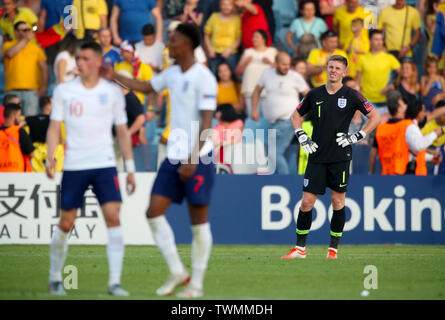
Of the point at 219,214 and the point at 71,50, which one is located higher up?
the point at 71,50

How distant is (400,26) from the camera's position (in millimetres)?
18266

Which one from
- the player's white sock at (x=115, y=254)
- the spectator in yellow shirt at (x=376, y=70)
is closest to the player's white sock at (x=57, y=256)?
the player's white sock at (x=115, y=254)

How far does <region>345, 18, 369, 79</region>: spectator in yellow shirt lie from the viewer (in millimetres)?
17797

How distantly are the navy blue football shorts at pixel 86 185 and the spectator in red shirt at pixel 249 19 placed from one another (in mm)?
10081

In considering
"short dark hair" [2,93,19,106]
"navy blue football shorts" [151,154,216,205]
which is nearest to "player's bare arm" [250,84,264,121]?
"short dark hair" [2,93,19,106]

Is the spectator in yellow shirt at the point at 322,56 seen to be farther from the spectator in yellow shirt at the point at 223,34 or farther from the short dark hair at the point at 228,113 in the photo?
the short dark hair at the point at 228,113

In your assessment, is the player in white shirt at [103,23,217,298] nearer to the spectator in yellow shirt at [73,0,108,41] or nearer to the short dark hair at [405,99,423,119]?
the short dark hair at [405,99,423,119]

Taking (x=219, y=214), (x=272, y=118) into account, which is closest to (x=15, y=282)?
(x=219, y=214)

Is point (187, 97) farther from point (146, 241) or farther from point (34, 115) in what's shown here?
point (34, 115)

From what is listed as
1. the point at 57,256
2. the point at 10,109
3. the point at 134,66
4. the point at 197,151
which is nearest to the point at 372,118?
the point at 197,151

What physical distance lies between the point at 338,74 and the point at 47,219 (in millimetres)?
5654

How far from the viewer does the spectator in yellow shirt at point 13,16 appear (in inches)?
702

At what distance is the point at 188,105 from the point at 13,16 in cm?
1059

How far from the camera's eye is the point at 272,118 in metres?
16.8
